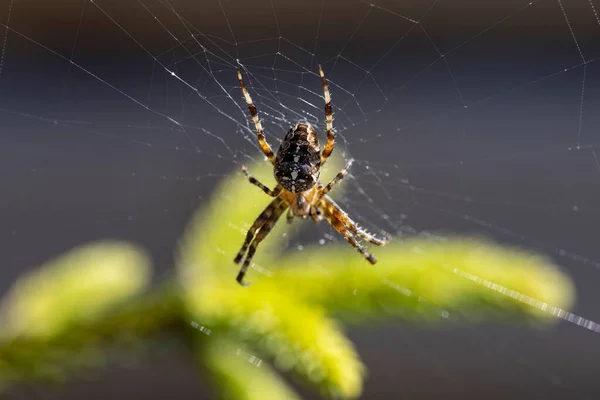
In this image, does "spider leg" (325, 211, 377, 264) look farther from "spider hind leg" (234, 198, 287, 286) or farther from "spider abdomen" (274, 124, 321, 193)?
"spider abdomen" (274, 124, 321, 193)

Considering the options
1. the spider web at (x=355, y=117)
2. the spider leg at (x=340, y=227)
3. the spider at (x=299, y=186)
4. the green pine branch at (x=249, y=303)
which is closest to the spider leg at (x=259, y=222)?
the spider at (x=299, y=186)

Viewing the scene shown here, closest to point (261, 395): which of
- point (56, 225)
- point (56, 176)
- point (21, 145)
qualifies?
point (56, 225)

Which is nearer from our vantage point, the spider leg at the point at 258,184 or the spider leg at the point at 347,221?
the spider leg at the point at 258,184

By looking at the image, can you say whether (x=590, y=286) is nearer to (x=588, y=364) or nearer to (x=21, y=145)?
(x=588, y=364)

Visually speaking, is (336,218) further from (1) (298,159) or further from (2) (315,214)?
(1) (298,159)

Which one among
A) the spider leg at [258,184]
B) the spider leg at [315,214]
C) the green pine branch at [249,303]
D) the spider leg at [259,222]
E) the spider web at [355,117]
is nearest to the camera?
the green pine branch at [249,303]

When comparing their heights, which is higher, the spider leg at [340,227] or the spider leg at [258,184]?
the spider leg at [340,227]

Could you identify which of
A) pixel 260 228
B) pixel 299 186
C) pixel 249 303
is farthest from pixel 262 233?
pixel 249 303

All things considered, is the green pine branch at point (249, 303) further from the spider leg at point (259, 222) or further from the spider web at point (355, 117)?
the spider web at point (355, 117)
